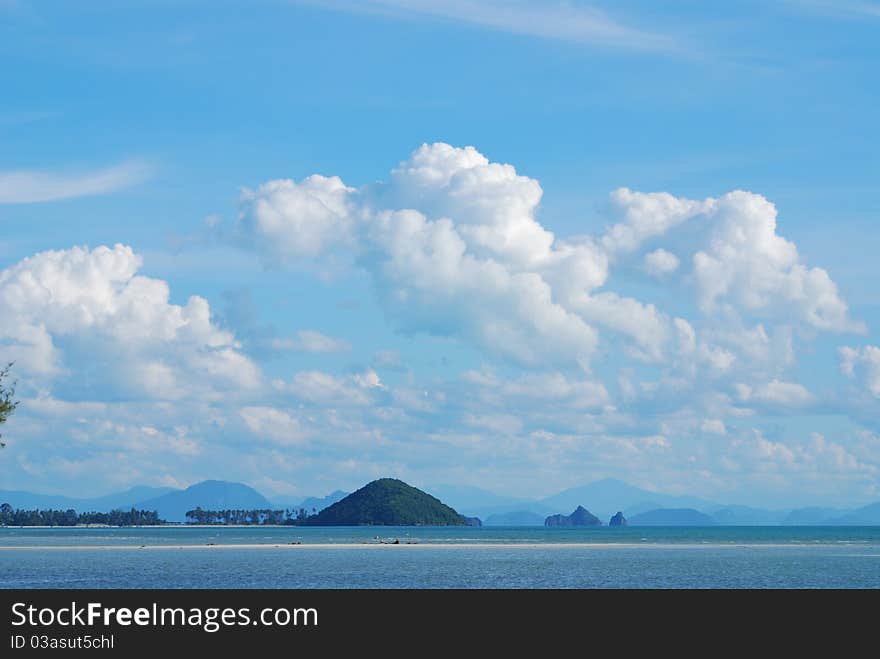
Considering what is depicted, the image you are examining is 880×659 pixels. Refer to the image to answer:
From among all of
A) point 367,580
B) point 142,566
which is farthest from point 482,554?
point 367,580

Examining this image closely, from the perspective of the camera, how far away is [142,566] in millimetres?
144125

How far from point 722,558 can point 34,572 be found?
95.7 metres
